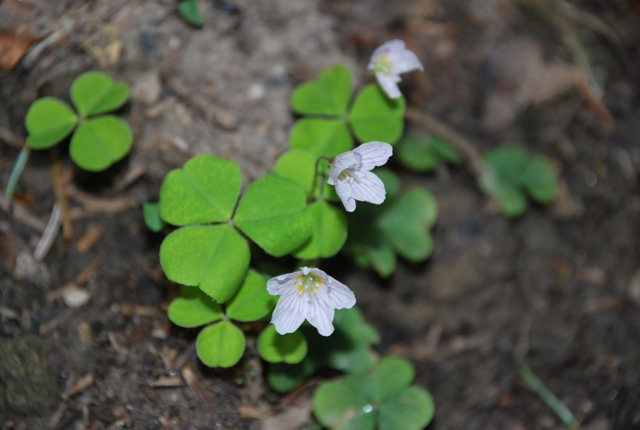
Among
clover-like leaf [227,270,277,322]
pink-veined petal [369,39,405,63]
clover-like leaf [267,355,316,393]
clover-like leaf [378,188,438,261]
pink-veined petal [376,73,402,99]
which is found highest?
pink-veined petal [369,39,405,63]

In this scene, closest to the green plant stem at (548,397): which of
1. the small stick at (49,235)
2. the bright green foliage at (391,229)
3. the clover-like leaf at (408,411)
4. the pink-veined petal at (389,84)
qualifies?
the clover-like leaf at (408,411)

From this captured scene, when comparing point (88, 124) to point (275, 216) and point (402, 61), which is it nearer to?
point (275, 216)

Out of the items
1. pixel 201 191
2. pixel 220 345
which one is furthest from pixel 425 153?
pixel 220 345

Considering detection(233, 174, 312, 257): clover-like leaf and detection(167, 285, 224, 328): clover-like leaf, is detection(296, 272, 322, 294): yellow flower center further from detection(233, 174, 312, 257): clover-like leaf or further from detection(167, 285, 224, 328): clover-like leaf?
detection(167, 285, 224, 328): clover-like leaf

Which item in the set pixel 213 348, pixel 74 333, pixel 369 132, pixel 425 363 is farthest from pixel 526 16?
pixel 74 333

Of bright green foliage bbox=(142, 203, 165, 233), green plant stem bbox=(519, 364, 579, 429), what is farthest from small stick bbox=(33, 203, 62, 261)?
green plant stem bbox=(519, 364, 579, 429)
